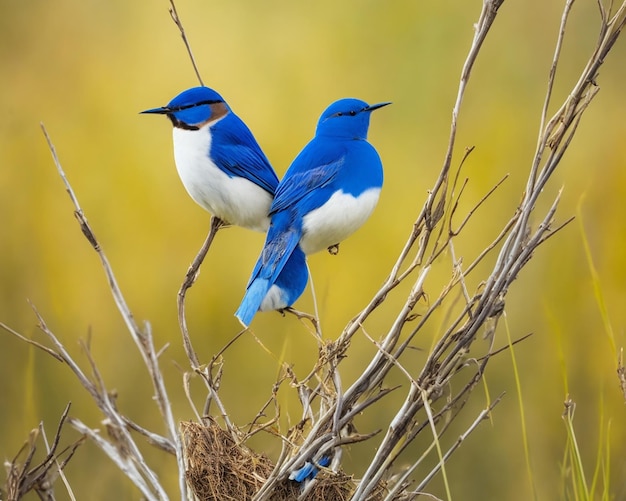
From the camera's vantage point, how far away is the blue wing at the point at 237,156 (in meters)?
1.33

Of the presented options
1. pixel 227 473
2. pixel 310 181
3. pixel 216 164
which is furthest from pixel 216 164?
pixel 227 473

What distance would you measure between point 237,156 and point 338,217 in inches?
7.9

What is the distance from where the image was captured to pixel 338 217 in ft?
4.08

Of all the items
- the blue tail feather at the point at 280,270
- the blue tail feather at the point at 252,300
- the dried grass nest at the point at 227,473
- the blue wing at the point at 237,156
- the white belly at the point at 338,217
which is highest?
the blue wing at the point at 237,156

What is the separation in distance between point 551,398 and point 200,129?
1.82 metres

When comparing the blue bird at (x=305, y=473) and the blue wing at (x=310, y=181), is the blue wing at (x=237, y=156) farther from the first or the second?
the blue bird at (x=305, y=473)

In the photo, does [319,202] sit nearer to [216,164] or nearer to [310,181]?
[310,181]

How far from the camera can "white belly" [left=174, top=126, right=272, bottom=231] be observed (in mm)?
1301

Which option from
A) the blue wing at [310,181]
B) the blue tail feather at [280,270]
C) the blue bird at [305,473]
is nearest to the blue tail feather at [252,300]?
the blue tail feather at [280,270]

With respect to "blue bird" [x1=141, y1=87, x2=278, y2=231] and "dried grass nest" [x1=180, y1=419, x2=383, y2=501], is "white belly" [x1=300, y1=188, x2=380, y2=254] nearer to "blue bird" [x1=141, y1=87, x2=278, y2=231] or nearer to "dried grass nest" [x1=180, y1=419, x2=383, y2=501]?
"blue bird" [x1=141, y1=87, x2=278, y2=231]

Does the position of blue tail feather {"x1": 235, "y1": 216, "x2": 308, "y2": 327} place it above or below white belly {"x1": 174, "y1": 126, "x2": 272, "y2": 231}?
below

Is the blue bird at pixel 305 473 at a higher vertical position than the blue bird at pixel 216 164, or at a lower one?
lower

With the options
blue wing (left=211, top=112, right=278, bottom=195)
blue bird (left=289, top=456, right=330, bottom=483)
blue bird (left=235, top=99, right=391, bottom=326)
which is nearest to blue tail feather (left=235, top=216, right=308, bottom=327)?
blue bird (left=235, top=99, right=391, bottom=326)

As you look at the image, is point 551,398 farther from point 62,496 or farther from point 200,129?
point 200,129
